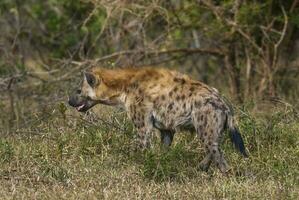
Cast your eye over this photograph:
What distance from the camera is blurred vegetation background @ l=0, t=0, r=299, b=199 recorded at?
7.48 m

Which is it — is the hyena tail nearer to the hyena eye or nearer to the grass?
the grass

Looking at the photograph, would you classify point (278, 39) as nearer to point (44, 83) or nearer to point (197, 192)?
point (44, 83)

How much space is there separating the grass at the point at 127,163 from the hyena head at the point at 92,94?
0.14 meters

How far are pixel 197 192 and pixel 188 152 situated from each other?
1233 millimetres

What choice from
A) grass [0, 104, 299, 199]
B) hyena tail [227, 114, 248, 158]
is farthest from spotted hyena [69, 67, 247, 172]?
grass [0, 104, 299, 199]

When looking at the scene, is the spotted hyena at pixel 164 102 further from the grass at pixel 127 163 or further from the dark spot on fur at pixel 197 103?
the grass at pixel 127 163

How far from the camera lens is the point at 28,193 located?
7.07 meters

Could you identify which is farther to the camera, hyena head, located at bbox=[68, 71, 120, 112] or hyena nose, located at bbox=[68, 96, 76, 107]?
hyena nose, located at bbox=[68, 96, 76, 107]

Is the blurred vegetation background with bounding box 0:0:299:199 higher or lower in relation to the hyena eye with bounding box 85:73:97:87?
lower

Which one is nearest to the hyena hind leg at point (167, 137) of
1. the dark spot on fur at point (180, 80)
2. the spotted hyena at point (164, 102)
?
the spotted hyena at point (164, 102)

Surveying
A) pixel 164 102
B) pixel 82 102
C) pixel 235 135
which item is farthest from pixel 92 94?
pixel 235 135

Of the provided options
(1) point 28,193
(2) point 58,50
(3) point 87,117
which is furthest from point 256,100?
(2) point 58,50

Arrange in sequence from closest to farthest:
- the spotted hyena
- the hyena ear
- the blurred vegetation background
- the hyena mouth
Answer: the blurred vegetation background < the spotted hyena < the hyena ear < the hyena mouth

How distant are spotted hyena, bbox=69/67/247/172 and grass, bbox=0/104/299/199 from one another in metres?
0.16
